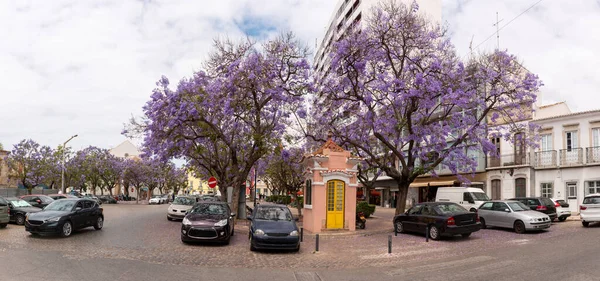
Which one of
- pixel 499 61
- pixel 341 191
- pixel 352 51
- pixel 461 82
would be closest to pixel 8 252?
pixel 341 191

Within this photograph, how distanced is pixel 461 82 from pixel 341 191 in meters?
8.11

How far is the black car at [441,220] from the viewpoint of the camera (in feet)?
54.7

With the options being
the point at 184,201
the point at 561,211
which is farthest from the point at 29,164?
the point at 561,211

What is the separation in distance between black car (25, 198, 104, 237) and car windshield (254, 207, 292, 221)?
7295mm

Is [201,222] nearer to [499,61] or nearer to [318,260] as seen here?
[318,260]

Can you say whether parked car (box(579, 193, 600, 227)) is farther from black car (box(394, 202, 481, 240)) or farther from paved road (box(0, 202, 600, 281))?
black car (box(394, 202, 481, 240))

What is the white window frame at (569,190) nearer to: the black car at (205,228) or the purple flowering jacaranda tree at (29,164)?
the black car at (205,228)

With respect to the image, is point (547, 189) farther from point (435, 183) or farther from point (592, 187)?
point (435, 183)

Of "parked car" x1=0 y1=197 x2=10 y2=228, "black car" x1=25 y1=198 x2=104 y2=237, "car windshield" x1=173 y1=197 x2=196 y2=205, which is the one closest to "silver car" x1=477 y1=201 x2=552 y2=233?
"car windshield" x1=173 y1=197 x2=196 y2=205

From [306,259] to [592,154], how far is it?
25500mm

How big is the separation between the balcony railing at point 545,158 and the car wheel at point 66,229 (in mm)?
30966

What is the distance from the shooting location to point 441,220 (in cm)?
1684

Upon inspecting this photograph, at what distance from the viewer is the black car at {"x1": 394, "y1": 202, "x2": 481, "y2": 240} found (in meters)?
16.7

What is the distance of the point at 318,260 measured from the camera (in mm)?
12664
